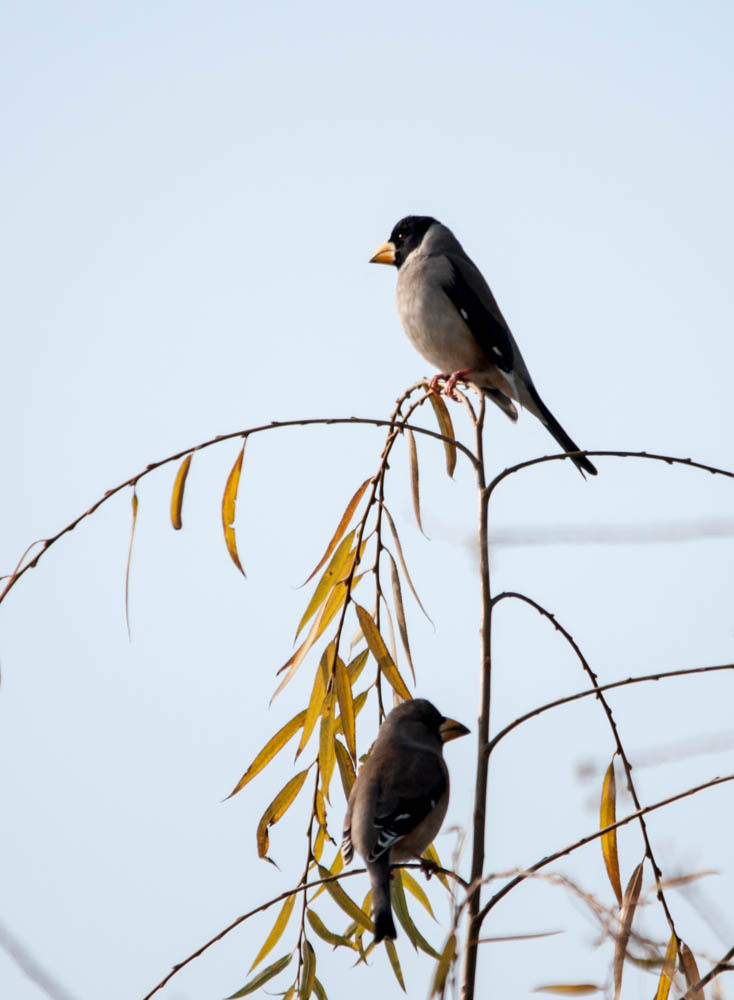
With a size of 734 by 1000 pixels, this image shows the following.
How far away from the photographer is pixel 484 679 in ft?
8.05

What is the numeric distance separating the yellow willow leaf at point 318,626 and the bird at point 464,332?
206cm

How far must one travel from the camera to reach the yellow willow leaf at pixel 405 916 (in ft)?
10.2

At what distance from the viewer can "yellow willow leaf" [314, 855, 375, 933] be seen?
2.81m

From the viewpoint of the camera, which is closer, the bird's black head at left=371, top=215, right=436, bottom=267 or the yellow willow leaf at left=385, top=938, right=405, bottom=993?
the yellow willow leaf at left=385, top=938, right=405, bottom=993

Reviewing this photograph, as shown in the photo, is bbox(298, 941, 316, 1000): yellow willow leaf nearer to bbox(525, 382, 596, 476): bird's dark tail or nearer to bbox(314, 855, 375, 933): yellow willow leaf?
bbox(314, 855, 375, 933): yellow willow leaf

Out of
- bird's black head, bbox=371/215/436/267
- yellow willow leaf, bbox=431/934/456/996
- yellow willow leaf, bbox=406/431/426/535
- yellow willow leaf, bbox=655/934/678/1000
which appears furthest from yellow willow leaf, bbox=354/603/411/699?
bird's black head, bbox=371/215/436/267

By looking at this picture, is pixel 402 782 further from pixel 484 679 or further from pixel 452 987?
pixel 452 987

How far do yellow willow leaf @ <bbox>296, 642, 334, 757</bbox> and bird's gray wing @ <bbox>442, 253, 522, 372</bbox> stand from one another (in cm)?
249

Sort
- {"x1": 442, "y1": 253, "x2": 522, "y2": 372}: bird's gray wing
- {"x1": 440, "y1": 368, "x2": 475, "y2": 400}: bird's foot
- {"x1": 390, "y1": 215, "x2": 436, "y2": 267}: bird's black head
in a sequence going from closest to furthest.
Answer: {"x1": 440, "y1": 368, "x2": 475, "y2": 400}: bird's foot, {"x1": 442, "y1": 253, "x2": 522, "y2": 372}: bird's gray wing, {"x1": 390, "y1": 215, "x2": 436, "y2": 267}: bird's black head

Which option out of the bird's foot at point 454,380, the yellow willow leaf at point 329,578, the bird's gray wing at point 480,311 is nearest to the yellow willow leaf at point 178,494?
the yellow willow leaf at point 329,578

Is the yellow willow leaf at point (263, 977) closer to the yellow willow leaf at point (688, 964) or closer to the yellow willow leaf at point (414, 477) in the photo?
the yellow willow leaf at point (688, 964)

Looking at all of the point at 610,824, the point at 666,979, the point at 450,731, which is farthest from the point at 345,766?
the point at 666,979

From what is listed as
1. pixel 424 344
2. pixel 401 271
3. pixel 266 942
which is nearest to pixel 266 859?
pixel 266 942

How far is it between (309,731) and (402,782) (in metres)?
0.60
